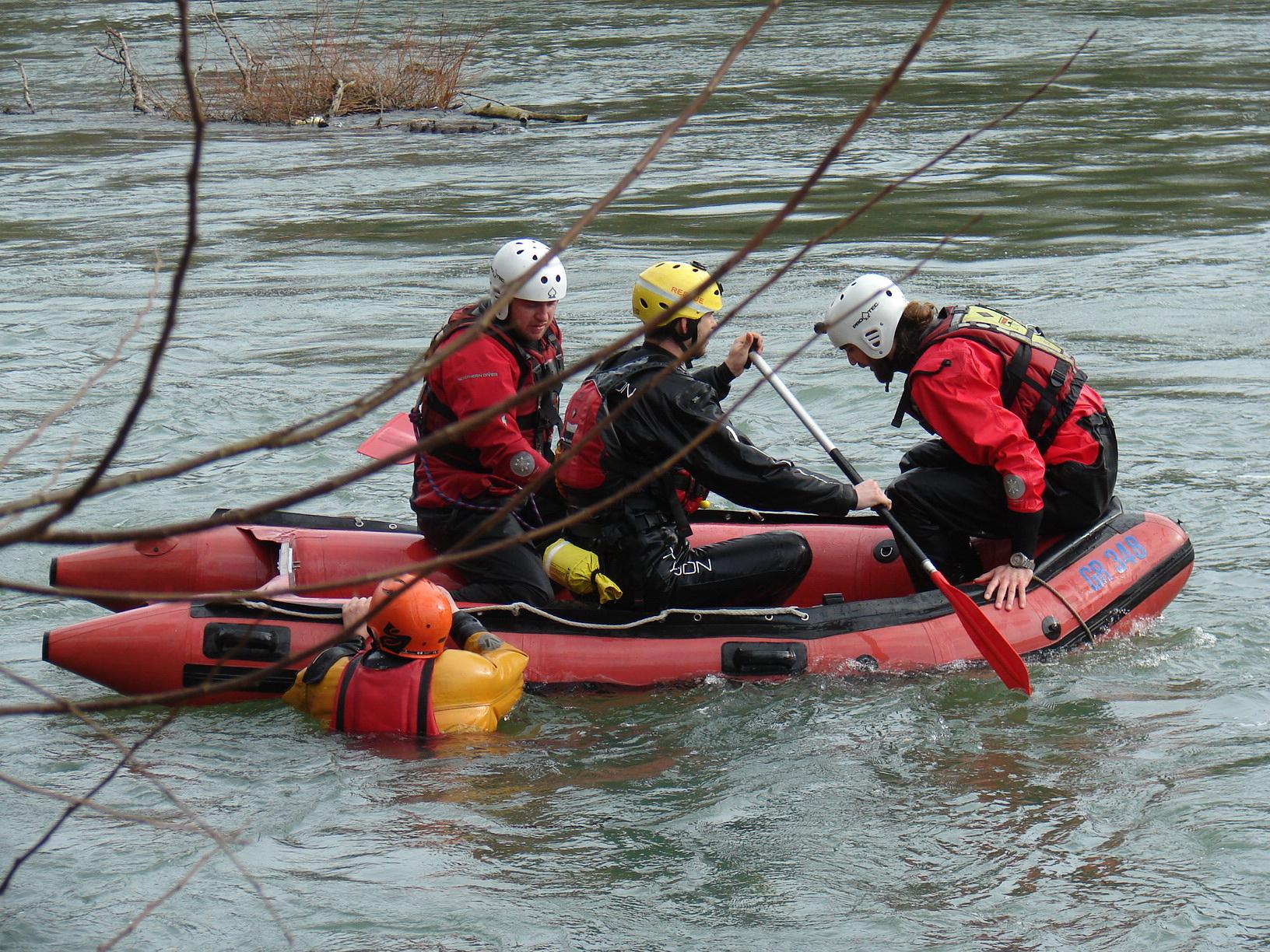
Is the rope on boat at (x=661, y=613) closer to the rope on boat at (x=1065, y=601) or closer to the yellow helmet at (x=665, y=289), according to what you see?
the rope on boat at (x=1065, y=601)

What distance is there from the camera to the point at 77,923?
4.46 meters

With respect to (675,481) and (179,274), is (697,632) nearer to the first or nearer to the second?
(675,481)

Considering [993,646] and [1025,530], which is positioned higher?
[1025,530]

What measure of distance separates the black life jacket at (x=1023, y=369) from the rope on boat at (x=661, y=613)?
0.88m

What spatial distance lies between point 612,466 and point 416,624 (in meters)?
0.96

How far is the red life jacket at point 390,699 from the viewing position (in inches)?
212

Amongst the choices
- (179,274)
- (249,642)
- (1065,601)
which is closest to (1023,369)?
(1065,601)

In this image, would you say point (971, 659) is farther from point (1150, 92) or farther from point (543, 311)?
point (1150, 92)

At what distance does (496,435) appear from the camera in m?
5.85

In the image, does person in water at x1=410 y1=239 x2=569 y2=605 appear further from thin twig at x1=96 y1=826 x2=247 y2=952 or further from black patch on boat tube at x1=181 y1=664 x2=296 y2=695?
thin twig at x1=96 y1=826 x2=247 y2=952

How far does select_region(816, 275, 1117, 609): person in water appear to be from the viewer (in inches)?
224

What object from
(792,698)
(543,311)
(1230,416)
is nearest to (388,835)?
(792,698)

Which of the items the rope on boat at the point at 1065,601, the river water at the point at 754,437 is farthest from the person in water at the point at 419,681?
the rope on boat at the point at 1065,601

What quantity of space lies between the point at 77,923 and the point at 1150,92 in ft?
66.0
